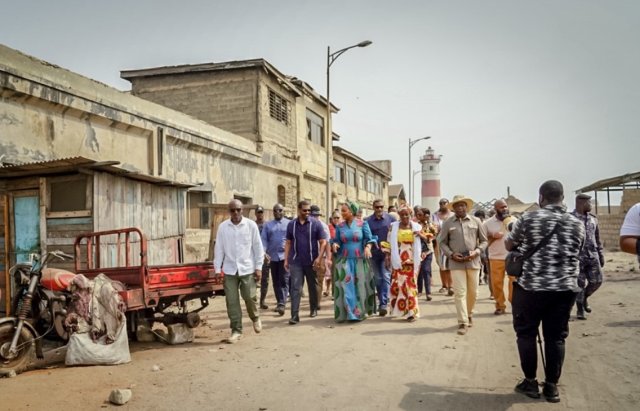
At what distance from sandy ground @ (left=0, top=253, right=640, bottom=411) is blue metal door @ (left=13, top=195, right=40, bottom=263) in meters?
3.91

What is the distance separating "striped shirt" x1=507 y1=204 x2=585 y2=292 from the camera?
4.22 metres

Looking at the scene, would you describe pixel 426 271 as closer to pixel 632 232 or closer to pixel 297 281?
pixel 297 281

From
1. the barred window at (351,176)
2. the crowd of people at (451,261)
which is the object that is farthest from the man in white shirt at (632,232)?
A: the barred window at (351,176)

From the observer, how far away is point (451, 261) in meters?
7.18

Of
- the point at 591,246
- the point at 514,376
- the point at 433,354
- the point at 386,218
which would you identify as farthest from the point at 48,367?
the point at 591,246

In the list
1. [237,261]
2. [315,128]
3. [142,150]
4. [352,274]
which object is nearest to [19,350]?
[237,261]

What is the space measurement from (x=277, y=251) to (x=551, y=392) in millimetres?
6302

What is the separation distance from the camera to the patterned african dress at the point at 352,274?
817cm

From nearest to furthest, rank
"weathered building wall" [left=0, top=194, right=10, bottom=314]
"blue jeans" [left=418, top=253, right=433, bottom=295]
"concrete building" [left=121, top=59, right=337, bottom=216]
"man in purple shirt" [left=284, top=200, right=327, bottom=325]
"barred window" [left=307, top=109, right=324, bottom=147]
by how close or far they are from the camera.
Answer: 1. "man in purple shirt" [left=284, top=200, right=327, bottom=325]
2. "weathered building wall" [left=0, top=194, right=10, bottom=314]
3. "blue jeans" [left=418, top=253, right=433, bottom=295]
4. "concrete building" [left=121, top=59, right=337, bottom=216]
5. "barred window" [left=307, top=109, right=324, bottom=147]

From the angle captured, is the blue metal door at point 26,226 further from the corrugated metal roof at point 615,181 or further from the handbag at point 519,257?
the corrugated metal roof at point 615,181

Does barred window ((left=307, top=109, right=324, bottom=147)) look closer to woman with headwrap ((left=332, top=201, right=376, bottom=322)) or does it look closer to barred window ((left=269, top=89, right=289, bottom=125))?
barred window ((left=269, top=89, right=289, bottom=125))

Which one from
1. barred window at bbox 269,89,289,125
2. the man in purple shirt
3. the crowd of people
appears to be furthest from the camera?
barred window at bbox 269,89,289,125

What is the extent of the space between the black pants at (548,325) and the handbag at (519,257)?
0.56ft

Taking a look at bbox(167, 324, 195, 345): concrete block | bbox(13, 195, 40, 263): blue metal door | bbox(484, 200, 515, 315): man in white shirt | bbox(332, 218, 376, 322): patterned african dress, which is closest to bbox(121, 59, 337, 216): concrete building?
bbox(13, 195, 40, 263): blue metal door
